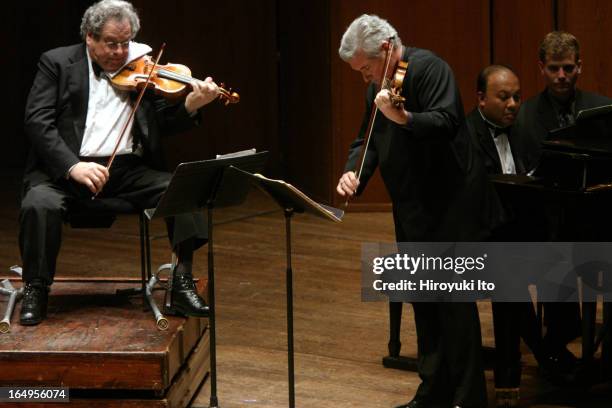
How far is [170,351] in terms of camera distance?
3715 millimetres

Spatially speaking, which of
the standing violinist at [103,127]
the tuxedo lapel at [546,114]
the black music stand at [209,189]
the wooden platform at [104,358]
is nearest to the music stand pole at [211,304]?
the black music stand at [209,189]

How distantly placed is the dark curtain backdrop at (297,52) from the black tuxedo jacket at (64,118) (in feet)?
10.5

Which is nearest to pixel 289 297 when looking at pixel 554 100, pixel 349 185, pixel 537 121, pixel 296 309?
pixel 349 185

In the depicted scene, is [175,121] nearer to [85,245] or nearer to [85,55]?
[85,55]

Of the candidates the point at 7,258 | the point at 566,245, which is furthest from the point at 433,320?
the point at 7,258

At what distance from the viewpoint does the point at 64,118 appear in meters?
4.24

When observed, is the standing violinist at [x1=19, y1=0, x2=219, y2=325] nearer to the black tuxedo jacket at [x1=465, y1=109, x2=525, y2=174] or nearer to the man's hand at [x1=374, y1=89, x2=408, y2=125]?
the man's hand at [x1=374, y1=89, x2=408, y2=125]

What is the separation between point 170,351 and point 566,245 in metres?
1.43

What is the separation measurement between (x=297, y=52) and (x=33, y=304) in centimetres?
449

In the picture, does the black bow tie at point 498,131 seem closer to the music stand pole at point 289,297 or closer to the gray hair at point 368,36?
the gray hair at point 368,36

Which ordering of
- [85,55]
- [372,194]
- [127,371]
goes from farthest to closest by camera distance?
[372,194]
[85,55]
[127,371]

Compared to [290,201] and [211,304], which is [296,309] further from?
[290,201]

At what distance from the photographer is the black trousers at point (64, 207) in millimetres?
3979

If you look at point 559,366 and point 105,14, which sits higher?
point 105,14
